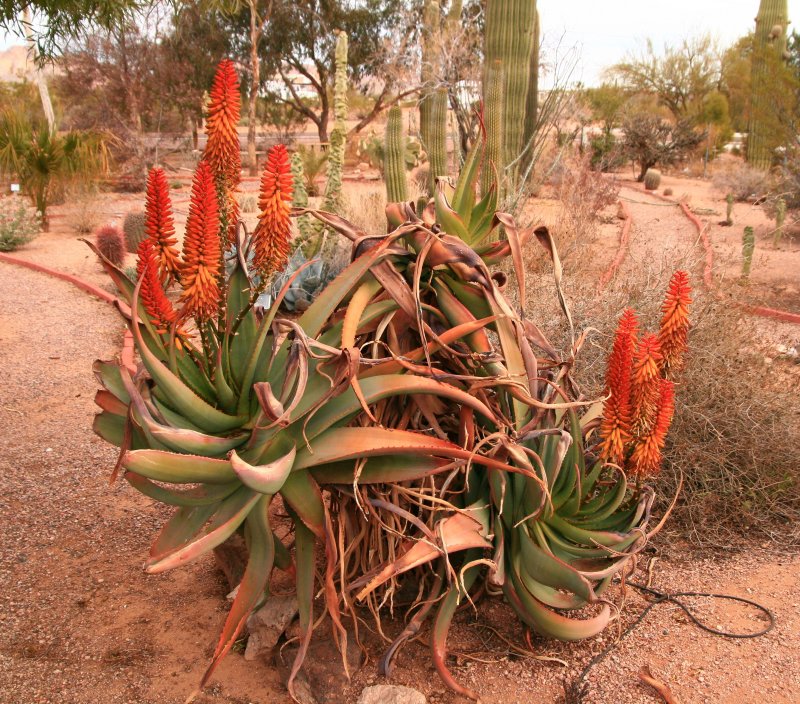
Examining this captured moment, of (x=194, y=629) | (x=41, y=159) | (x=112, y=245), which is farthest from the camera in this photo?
(x=41, y=159)

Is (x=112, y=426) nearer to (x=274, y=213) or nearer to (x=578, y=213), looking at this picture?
(x=274, y=213)

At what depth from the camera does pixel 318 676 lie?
242cm

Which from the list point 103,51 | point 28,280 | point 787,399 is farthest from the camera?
point 103,51

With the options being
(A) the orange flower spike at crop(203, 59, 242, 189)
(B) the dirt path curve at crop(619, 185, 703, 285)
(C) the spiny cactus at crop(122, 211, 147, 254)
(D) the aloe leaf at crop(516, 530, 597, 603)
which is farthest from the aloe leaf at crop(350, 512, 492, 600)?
(C) the spiny cactus at crop(122, 211, 147, 254)

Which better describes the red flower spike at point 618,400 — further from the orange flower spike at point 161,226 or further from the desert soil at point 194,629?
the orange flower spike at point 161,226

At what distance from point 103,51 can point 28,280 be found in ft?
55.7

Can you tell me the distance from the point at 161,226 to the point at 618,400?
149cm

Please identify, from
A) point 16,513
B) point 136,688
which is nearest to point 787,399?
point 136,688

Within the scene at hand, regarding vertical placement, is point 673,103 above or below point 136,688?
above

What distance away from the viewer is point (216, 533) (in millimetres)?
2033

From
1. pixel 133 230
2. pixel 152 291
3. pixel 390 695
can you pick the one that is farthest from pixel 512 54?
pixel 390 695

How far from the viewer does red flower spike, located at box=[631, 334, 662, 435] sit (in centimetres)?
247

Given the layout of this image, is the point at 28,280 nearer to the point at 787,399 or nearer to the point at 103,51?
the point at 787,399

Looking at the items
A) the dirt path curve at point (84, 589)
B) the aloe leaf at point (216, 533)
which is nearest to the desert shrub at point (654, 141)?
the dirt path curve at point (84, 589)
